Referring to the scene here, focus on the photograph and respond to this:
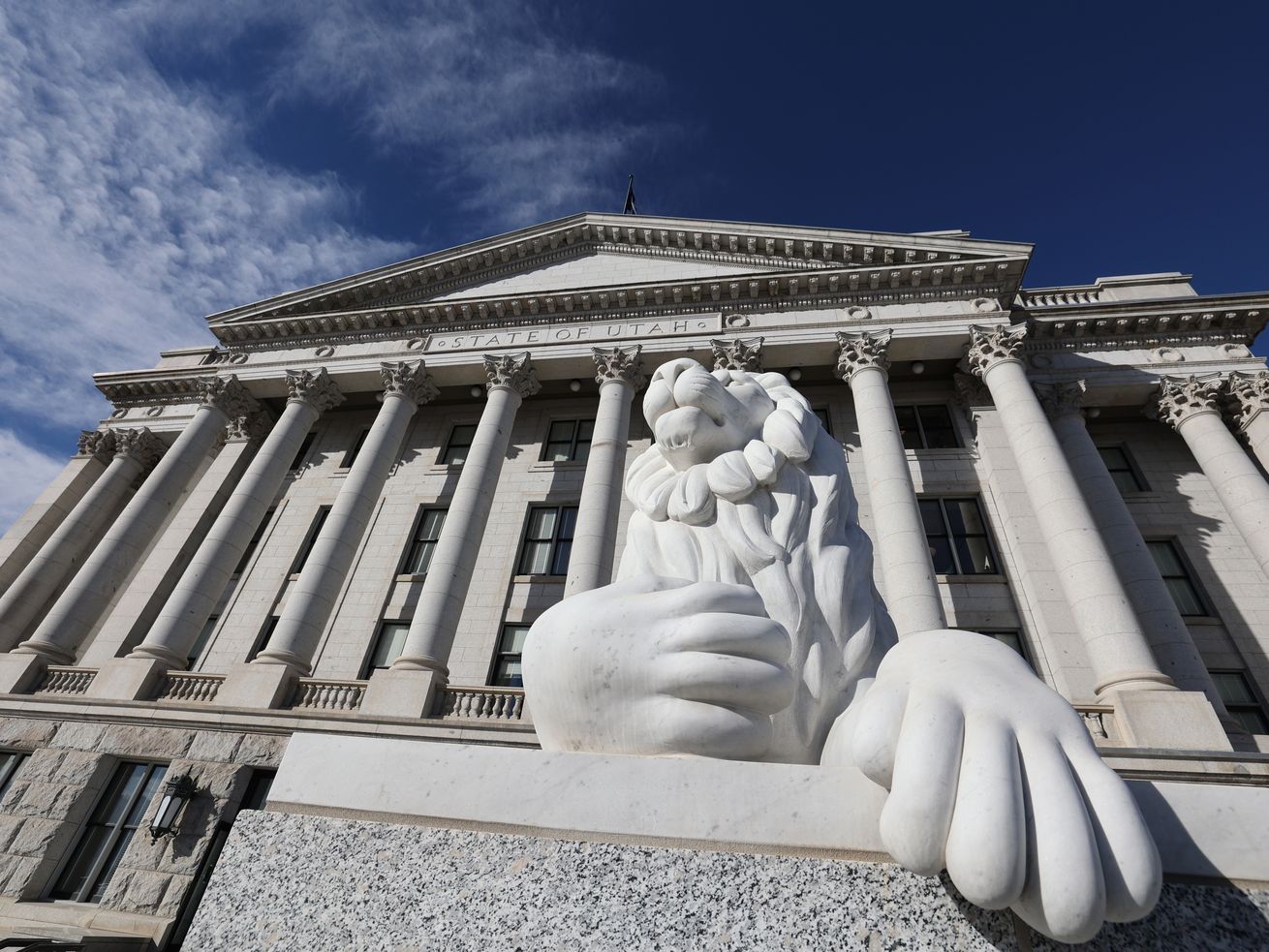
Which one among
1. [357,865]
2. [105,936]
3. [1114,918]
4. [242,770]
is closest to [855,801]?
[1114,918]

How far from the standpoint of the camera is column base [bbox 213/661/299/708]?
1454 centimetres

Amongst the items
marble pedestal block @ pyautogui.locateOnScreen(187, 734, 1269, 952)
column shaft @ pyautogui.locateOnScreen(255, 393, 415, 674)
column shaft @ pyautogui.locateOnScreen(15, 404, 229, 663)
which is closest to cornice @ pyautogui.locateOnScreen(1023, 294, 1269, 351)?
column shaft @ pyautogui.locateOnScreen(255, 393, 415, 674)

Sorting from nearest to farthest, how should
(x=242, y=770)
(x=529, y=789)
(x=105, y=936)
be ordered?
(x=529, y=789) < (x=105, y=936) < (x=242, y=770)

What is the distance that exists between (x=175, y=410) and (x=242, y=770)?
1757cm

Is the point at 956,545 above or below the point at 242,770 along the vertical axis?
above

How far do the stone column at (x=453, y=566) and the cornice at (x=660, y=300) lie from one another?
8.18 ft

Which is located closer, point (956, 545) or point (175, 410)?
point (956, 545)

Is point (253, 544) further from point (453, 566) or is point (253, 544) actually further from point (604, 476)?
point (604, 476)

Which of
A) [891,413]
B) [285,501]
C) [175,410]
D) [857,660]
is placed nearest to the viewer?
[857,660]

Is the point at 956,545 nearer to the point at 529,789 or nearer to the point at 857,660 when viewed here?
the point at 857,660

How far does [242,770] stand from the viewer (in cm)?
1368

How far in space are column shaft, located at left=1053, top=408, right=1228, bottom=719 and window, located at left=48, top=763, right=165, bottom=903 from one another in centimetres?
2236

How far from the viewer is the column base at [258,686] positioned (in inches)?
572

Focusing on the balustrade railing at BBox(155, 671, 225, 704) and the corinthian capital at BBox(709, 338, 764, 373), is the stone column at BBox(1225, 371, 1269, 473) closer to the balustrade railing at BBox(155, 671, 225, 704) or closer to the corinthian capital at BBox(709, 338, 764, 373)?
the corinthian capital at BBox(709, 338, 764, 373)
